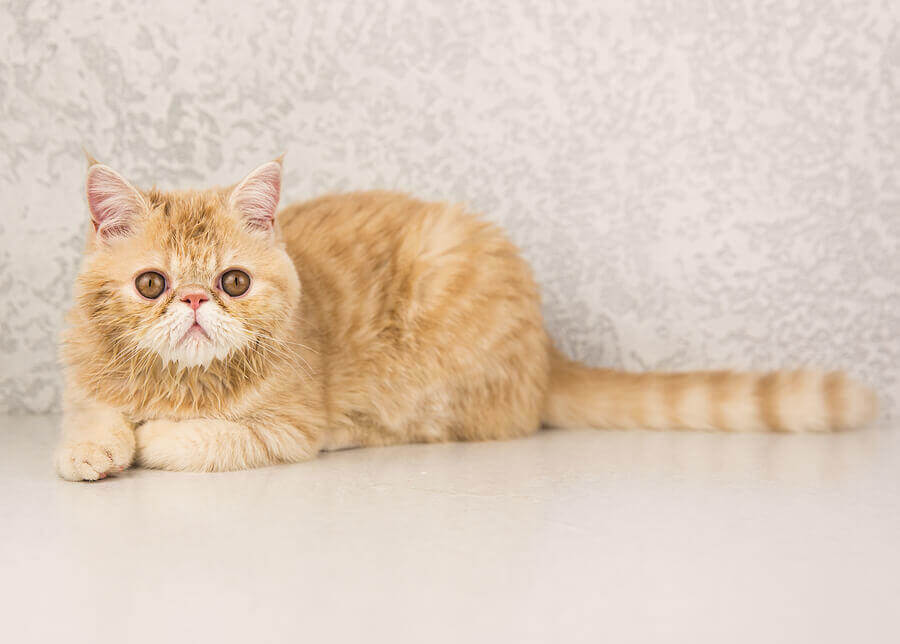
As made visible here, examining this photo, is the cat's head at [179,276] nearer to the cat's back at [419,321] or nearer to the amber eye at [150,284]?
the amber eye at [150,284]

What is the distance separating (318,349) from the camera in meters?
2.11

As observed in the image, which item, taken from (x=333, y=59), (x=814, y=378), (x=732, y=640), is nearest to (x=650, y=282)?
(x=814, y=378)

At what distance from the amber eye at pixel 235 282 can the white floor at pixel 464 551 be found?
38 centimetres

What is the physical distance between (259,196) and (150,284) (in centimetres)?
30

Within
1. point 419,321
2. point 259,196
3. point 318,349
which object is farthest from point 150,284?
point 419,321

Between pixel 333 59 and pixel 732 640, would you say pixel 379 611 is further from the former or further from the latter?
pixel 333 59

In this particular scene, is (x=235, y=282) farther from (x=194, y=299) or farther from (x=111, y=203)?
(x=111, y=203)

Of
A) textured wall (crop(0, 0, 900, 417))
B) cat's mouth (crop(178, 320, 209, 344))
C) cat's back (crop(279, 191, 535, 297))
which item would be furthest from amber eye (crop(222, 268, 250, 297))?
textured wall (crop(0, 0, 900, 417))

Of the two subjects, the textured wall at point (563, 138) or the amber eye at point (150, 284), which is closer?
the amber eye at point (150, 284)

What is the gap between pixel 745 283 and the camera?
265 centimetres

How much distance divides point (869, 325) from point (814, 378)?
428 millimetres

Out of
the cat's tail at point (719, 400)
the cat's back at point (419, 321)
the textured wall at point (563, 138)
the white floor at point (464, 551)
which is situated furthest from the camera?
the textured wall at point (563, 138)

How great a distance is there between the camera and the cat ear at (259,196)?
1.92 meters

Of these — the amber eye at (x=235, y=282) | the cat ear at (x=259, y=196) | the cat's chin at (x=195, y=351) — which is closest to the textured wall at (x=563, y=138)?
the cat ear at (x=259, y=196)
